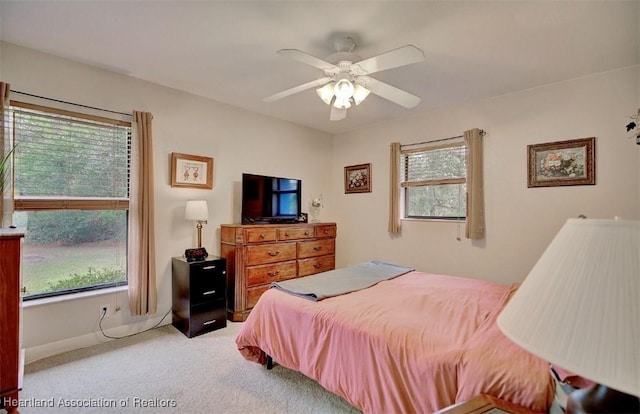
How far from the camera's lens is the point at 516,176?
3.26 metres

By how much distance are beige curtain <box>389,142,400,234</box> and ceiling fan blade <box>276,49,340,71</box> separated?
7.36 ft

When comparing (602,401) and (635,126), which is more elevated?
(635,126)

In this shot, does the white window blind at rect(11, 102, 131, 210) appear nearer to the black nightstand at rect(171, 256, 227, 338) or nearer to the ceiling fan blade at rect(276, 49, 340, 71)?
the black nightstand at rect(171, 256, 227, 338)

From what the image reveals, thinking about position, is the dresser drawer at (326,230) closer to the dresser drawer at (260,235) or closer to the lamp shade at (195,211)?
the dresser drawer at (260,235)

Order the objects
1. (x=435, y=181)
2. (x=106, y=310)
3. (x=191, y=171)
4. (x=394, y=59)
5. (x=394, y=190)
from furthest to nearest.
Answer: (x=394, y=190)
(x=435, y=181)
(x=191, y=171)
(x=106, y=310)
(x=394, y=59)

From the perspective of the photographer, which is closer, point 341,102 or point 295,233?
point 341,102

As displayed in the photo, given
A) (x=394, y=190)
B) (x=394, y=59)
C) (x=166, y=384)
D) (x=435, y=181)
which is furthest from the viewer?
(x=394, y=190)

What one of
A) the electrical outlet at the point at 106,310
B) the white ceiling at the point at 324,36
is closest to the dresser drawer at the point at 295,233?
the white ceiling at the point at 324,36

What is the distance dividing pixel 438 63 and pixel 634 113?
179 centimetres

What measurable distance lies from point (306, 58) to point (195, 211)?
6.67 feet

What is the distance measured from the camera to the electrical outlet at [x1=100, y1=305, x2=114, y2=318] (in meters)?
2.81

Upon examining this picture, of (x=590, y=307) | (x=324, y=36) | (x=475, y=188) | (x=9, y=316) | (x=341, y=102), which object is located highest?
(x=324, y=36)

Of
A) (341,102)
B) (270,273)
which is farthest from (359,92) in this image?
(270,273)

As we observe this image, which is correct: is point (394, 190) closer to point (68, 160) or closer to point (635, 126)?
point (635, 126)
